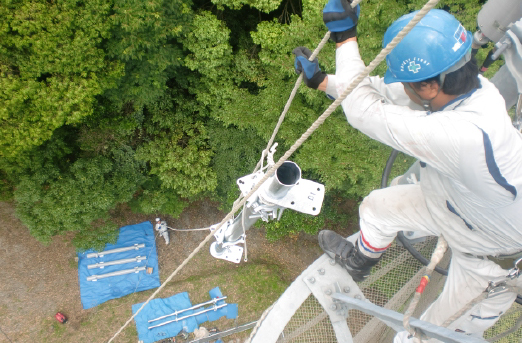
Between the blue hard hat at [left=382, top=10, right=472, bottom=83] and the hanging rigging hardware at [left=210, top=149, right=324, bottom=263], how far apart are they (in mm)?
1100

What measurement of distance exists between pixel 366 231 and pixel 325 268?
0.63m

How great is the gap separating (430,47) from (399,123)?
0.60 m

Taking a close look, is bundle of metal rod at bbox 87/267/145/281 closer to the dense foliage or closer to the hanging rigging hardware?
the dense foliage

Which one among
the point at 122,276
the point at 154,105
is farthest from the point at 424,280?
the point at 122,276

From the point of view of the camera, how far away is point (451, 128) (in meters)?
1.90

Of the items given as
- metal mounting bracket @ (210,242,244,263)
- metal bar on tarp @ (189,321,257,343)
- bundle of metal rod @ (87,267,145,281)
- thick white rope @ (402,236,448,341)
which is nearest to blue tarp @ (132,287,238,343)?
metal bar on tarp @ (189,321,257,343)

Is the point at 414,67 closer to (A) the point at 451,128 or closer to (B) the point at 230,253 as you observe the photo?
(A) the point at 451,128

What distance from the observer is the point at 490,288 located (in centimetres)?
263

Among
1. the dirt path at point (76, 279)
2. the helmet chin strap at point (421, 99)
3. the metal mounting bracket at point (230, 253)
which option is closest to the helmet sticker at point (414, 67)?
the helmet chin strap at point (421, 99)

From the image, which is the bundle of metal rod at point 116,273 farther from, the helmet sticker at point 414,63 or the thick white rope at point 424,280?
the helmet sticker at point 414,63

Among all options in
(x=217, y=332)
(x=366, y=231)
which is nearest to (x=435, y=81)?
(x=366, y=231)

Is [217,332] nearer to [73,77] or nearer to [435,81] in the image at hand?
[73,77]

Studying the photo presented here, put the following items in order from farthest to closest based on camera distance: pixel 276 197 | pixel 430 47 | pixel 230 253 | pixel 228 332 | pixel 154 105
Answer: pixel 228 332, pixel 154 105, pixel 230 253, pixel 276 197, pixel 430 47

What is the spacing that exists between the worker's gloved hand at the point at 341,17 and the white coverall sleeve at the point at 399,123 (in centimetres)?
9
